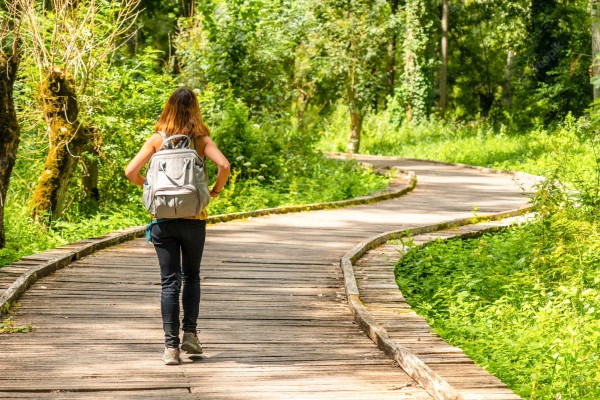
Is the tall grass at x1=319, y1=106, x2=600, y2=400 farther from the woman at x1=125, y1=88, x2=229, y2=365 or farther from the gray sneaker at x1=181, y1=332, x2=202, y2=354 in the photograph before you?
the woman at x1=125, y1=88, x2=229, y2=365

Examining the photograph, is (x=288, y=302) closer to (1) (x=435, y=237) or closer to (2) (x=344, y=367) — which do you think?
(2) (x=344, y=367)

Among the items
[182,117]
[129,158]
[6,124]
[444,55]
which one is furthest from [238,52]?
Answer: [444,55]

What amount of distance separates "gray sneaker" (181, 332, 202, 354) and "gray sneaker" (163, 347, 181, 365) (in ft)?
0.31

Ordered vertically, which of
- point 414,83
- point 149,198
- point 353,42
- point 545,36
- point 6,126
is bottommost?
point 149,198

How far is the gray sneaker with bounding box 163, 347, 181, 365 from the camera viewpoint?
19.0 feet

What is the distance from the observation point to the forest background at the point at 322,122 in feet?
29.0

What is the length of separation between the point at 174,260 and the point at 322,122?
105 ft

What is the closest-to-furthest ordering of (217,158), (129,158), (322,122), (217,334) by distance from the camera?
(217,158), (217,334), (129,158), (322,122)

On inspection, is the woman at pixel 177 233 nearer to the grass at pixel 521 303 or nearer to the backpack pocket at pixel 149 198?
the backpack pocket at pixel 149 198

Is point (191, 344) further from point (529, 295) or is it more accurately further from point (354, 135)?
point (354, 135)

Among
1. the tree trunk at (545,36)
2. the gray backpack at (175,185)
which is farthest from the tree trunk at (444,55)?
the gray backpack at (175,185)

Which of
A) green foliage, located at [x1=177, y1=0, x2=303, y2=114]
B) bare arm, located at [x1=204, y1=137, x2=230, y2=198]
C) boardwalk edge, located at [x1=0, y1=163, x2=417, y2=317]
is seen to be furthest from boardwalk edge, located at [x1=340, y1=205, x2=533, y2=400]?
green foliage, located at [x1=177, y1=0, x2=303, y2=114]

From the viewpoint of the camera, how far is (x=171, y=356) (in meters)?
5.81

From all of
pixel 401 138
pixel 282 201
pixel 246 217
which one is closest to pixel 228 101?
pixel 282 201
